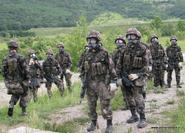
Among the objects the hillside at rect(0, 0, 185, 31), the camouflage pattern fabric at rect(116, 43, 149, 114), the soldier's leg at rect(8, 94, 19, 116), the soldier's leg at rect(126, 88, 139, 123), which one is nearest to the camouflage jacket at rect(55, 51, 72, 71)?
the soldier's leg at rect(8, 94, 19, 116)

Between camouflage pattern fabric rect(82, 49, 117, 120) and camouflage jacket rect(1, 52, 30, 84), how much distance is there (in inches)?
85.1

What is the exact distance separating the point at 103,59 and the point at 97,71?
0.30m

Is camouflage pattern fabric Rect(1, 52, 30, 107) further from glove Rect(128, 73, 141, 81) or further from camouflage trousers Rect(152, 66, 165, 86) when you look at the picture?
→ camouflage trousers Rect(152, 66, 165, 86)

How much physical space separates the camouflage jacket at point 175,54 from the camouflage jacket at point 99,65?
6094mm

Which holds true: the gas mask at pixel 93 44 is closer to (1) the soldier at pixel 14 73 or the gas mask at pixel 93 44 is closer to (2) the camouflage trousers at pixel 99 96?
(2) the camouflage trousers at pixel 99 96

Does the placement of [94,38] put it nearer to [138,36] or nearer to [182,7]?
[138,36]

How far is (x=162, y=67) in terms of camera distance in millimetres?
9633

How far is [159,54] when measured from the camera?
943cm

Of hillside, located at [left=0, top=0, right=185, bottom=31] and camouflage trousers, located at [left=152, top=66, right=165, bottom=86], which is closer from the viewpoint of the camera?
camouflage trousers, located at [left=152, top=66, right=165, bottom=86]

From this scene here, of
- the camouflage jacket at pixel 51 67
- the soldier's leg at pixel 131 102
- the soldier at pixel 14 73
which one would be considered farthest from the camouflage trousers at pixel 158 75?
the soldier at pixel 14 73

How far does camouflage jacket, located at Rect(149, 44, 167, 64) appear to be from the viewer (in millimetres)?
9398

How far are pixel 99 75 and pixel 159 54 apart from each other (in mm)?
5302

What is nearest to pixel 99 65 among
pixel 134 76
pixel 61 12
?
pixel 134 76

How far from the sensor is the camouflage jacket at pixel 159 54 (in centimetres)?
940
